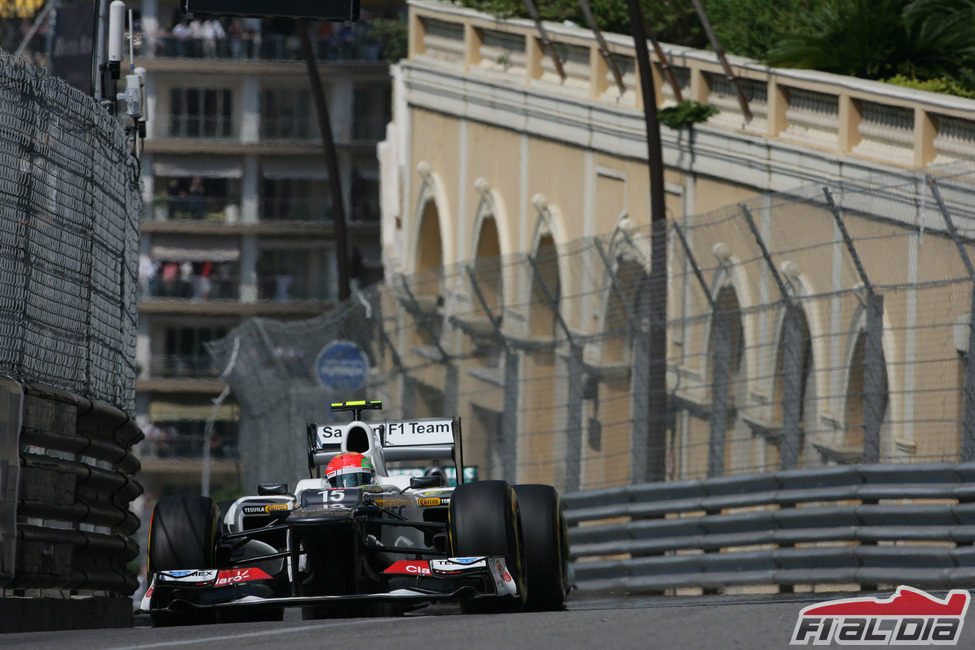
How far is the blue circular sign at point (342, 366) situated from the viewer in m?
23.1

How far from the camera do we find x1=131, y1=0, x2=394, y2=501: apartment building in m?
79.9

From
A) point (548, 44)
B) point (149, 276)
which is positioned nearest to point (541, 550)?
point (548, 44)

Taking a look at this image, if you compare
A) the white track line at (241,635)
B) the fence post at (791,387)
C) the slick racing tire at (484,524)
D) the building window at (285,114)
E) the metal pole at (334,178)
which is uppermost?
the building window at (285,114)

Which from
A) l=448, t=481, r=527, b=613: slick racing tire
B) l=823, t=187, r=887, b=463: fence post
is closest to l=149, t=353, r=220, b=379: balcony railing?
l=823, t=187, r=887, b=463: fence post

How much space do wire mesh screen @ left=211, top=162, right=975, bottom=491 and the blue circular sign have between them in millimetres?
79

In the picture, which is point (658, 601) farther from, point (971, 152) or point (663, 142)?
point (663, 142)

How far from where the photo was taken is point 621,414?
20.0 m

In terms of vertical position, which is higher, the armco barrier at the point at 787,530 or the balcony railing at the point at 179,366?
the balcony railing at the point at 179,366

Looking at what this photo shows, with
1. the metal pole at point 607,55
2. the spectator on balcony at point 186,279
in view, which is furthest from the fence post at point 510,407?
the spectator on balcony at point 186,279

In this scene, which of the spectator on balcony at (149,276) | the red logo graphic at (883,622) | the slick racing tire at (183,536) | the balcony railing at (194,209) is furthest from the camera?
the spectator on balcony at (149,276)

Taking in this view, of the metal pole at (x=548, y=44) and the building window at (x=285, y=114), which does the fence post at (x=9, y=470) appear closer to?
the metal pole at (x=548, y=44)

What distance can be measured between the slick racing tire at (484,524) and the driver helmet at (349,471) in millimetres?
741

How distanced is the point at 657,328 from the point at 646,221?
10860mm

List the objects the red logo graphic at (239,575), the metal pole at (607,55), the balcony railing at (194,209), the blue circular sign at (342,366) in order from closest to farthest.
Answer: the red logo graphic at (239,575)
the blue circular sign at (342,366)
the metal pole at (607,55)
the balcony railing at (194,209)
